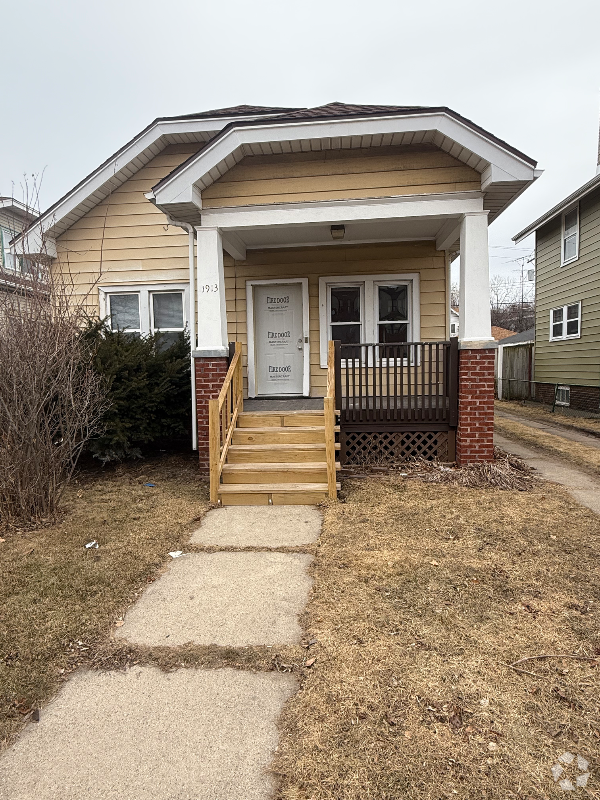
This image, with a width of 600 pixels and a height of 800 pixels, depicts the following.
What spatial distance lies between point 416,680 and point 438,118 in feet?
20.1

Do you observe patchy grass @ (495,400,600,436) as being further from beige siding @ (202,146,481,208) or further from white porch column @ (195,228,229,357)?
white porch column @ (195,228,229,357)

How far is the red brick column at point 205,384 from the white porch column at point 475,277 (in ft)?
10.9

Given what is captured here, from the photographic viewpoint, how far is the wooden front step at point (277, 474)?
229 inches

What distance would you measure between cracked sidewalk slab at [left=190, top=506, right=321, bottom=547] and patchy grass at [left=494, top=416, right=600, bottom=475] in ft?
15.2

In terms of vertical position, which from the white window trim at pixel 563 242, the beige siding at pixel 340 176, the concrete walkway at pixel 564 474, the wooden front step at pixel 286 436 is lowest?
the concrete walkway at pixel 564 474

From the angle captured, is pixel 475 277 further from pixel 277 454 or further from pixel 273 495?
pixel 273 495

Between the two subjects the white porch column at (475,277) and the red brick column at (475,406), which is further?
the red brick column at (475,406)

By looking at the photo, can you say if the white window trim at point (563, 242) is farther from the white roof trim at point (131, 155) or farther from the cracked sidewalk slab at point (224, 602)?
the cracked sidewalk slab at point (224, 602)

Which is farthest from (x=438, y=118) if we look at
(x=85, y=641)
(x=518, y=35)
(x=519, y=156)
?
(x=518, y=35)

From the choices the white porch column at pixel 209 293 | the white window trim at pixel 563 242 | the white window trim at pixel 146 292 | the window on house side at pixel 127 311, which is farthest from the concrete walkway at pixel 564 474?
the white window trim at pixel 563 242

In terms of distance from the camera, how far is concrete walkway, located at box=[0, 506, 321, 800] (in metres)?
1.91

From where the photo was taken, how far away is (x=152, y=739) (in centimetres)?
214

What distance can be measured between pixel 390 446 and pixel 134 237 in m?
6.04

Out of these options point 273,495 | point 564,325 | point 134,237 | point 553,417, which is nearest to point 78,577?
point 273,495
